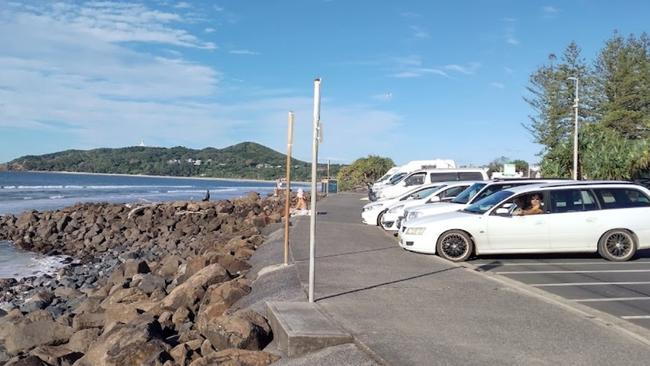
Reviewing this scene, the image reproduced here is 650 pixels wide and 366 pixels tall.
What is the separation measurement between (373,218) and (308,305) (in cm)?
1360

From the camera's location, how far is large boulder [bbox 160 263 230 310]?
1191 centimetres

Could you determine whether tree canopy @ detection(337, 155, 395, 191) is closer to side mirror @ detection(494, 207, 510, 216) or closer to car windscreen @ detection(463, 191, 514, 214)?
car windscreen @ detection(463, 191, 514, 214)

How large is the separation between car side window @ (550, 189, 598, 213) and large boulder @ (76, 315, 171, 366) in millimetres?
8618

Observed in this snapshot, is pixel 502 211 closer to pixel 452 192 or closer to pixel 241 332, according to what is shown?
pixel 452 192

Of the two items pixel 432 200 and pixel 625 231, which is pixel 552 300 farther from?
pixel 432 200

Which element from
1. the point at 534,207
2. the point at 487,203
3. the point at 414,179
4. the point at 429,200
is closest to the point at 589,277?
the point at 534,207

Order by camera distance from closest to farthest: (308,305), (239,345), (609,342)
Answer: (609,342) < (239,345) < (308,305)

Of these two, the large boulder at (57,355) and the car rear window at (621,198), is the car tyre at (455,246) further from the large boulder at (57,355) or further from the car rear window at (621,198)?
the large boulder at (57,355)

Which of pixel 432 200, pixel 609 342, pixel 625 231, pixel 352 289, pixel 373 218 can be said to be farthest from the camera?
pixel 373 218

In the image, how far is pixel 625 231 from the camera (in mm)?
13867

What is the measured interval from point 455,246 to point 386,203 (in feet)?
26.7

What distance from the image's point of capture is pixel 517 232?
13.9 metres

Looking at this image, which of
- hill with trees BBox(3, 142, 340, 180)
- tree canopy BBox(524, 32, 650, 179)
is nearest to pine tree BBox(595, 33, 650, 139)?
tree canopy BBox(524, 32, 650, 179)

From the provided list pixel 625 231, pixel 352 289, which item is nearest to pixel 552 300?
pixel 352 289
